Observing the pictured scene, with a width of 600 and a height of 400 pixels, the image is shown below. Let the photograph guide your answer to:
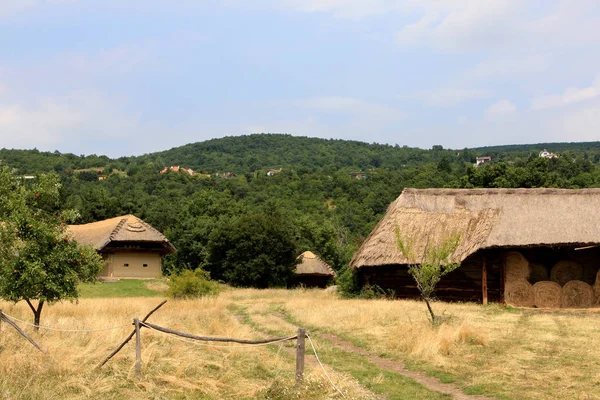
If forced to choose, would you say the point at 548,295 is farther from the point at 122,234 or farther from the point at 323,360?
the point at 122,234

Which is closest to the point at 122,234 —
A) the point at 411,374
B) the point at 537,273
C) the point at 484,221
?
A: the point at 484,221

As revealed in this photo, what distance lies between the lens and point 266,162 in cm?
12875

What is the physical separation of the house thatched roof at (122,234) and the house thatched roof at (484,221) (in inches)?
594

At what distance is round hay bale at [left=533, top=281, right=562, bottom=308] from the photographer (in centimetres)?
2366

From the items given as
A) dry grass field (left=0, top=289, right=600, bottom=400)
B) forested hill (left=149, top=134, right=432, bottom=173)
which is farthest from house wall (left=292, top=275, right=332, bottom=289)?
forested hill (left=149, top=134, right=432, bottom=173)

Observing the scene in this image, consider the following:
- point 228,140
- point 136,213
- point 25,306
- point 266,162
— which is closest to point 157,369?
point 25,306

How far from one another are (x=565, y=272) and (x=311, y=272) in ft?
66.7

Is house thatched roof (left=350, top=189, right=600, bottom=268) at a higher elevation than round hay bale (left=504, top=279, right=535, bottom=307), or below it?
higher

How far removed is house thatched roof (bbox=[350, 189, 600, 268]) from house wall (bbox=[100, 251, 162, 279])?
15751mm

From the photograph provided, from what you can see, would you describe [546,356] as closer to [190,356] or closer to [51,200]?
[190,356]

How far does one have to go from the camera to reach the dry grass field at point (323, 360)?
1015 cm

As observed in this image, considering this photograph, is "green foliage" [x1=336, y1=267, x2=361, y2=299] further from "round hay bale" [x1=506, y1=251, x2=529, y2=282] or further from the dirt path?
the dirt path

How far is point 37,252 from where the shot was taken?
50.6 ft

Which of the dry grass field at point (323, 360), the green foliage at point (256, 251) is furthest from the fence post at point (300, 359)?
the green foliage at point (256, 251)
